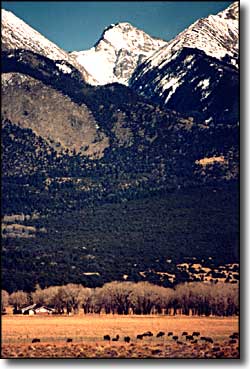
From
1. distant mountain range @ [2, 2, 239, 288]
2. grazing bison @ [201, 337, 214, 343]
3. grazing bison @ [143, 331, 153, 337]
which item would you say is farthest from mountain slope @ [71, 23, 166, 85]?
grazing bison @ [201, 337, 214, 343]

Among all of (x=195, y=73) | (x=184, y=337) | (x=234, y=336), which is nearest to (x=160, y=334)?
(x=184, y=337)

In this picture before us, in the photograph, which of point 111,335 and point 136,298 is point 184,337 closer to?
point 111,335

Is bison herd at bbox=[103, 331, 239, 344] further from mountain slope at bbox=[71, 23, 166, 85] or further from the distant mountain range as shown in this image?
mountain slope at bbox=[71, 23, 166, 85]

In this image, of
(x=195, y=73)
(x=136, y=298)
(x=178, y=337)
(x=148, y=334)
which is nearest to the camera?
(x=178, y=337)

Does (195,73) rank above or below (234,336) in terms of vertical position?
above

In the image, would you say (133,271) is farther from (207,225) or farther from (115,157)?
(115,157)

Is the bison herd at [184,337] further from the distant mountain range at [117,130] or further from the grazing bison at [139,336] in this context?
the distant mountain range at [117,130]

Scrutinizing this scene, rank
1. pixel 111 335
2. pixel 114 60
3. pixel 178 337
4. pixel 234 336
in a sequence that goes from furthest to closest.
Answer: pixel 114 60 < pixel 111 335 < pixel 178 337 < pixel 234 336
